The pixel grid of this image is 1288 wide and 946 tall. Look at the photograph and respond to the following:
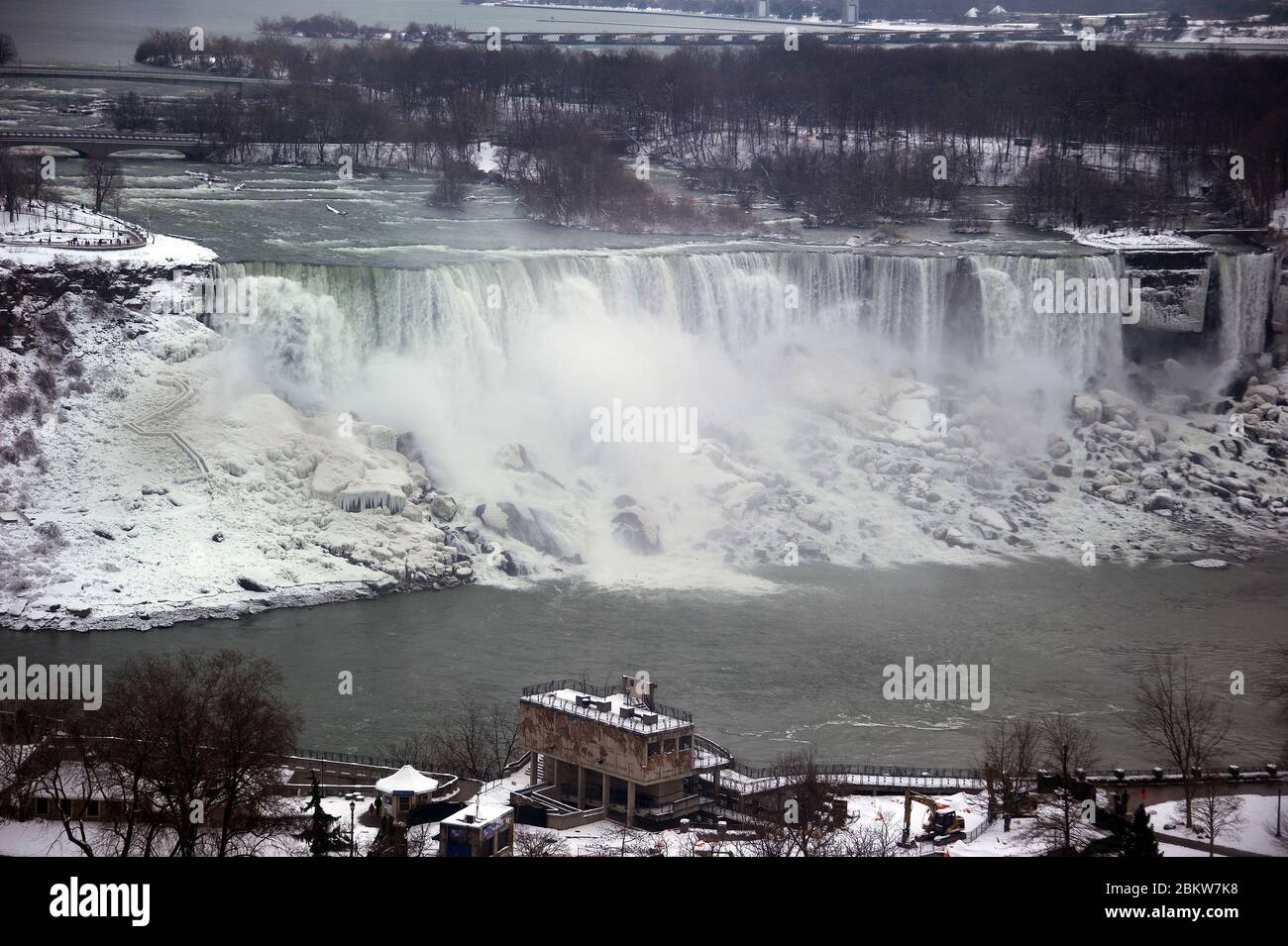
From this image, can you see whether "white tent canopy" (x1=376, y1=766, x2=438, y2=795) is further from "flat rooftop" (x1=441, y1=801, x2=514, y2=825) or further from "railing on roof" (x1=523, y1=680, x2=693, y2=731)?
"railing on roof" (x1=523, y1=680, x2=693, y2=731)

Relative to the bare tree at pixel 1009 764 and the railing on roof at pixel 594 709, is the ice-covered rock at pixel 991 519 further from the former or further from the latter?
the railing on roof at pixel 594 709

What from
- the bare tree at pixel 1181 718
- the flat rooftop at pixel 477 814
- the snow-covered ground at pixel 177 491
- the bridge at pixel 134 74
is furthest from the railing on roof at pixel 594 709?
the bridge at pixel 134 74

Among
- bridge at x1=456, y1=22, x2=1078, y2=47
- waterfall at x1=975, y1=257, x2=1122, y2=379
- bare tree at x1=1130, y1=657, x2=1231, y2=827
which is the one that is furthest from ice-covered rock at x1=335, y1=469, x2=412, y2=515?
bridge at x1=456, y1=22, x2=1078, y2=47

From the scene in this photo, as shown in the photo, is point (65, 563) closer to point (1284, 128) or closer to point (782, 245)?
point (782, 245)

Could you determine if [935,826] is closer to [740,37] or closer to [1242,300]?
[1242,300]
